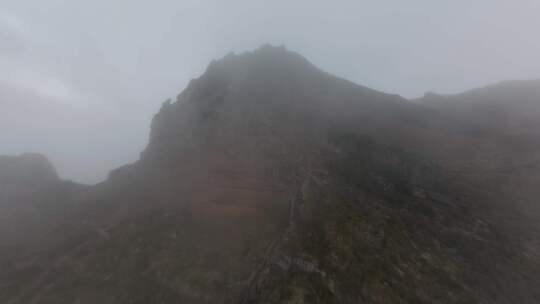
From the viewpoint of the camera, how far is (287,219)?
38688 mm

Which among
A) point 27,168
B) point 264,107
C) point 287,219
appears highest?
point 264,107

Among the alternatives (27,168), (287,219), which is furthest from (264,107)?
(27,168)

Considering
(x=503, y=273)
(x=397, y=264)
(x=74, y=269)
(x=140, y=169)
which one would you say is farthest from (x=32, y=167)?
(x=503, y=273)

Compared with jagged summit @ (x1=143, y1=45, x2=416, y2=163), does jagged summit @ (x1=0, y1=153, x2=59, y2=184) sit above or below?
below

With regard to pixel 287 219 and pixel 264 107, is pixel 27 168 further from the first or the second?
pixel 287 219

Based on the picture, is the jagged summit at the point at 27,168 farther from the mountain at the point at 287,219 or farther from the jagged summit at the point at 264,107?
the jagged summit at the point at 264,107

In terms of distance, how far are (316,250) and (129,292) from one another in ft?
72.1

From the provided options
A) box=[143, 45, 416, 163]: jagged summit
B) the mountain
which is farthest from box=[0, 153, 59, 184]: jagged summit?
box=[143, 45, 416, 163]: jagged summit

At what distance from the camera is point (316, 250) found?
32.7 m

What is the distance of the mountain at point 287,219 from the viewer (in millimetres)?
28875

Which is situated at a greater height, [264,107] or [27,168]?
[264,107]

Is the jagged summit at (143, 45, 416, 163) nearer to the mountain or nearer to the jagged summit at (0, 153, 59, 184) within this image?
the mountain

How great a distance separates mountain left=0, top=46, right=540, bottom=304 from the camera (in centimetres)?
2888

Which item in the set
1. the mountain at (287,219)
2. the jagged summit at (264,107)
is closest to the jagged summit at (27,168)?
the mountain at (287,219)
